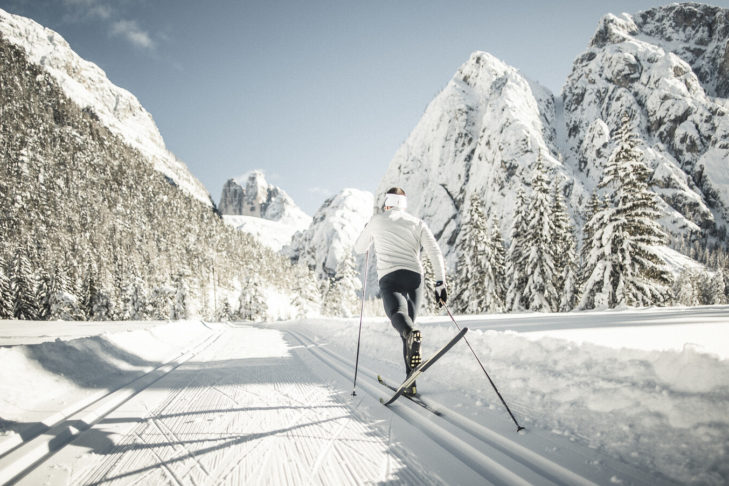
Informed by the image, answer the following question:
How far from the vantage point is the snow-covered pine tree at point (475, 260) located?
27.3 m

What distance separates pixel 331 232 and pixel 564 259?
5175 inches

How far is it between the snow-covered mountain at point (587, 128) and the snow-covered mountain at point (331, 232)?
144ft

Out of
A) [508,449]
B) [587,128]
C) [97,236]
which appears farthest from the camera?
[587,128]

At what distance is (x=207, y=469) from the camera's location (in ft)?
6.31

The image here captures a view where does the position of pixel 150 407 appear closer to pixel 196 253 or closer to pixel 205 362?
pixel 205 362

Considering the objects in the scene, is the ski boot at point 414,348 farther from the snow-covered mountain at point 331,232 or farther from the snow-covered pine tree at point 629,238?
the snow-covered mountain at point 331,232

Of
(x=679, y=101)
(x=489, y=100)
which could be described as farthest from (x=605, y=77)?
(x=489, y=100)

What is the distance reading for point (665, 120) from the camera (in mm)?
88688

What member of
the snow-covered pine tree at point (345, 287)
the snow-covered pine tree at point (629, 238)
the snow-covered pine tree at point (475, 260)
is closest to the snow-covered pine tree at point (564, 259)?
the snow-covered pine tree at point (475, 260)

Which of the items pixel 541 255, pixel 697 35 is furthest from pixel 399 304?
pixel 697 35

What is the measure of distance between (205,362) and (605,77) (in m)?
137

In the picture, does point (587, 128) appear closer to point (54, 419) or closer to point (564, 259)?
point (564, 259)

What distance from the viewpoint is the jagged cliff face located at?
3329 inches

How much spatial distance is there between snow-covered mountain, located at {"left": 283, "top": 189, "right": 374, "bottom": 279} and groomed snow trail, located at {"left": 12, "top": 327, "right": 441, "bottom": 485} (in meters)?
125
